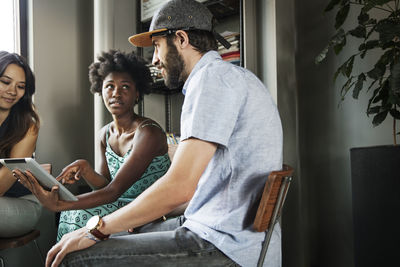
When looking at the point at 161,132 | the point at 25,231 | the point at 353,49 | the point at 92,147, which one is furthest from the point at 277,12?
the point at 25,231

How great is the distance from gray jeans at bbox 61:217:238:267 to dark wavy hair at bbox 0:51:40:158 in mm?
1494

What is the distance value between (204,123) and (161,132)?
106 centimetres

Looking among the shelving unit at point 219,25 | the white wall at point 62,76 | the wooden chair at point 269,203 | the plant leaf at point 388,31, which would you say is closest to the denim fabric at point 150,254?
the wooden chair at point 269,203

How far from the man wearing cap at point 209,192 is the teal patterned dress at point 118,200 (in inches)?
36.6

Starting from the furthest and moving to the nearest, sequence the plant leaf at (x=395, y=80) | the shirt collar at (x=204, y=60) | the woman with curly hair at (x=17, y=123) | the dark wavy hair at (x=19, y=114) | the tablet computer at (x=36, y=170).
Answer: the dark wavy hair at (x=19, y=114) < the woman with curly hair at (x=17, y=123) < the plant leaf at (x=395, y=80) < the tablet computer at (x=36, y=170) < the shirt collar at (x=204, y=60)

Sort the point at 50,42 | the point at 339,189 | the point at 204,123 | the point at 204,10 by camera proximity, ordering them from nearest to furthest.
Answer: the point at 204,123 → the point at 204,10 → the point at 339,189 → the point at 50,42

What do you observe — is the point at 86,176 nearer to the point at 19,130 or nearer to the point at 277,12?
the point at 19,130

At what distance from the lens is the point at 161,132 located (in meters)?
1.99

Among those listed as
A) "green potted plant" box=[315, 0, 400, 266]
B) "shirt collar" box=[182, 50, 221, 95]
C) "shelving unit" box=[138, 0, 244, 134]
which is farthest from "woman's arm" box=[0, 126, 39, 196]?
"green potted plant" box=[315, 0, 400, 266]

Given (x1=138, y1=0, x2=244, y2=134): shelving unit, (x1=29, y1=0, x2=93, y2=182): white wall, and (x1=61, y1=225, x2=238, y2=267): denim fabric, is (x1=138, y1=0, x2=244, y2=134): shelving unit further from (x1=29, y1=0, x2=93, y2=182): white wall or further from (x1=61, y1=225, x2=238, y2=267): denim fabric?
(x1=61, y1=225, x2=238, y2=267): denim fabric

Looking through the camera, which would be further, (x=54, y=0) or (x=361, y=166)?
(x=54, y=0)

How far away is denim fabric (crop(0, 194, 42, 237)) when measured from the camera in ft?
5.87

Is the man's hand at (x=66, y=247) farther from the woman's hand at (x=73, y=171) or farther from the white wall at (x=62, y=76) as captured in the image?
the white wall at (x=62, y=76)

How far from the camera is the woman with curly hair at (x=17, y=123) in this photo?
201 cm
